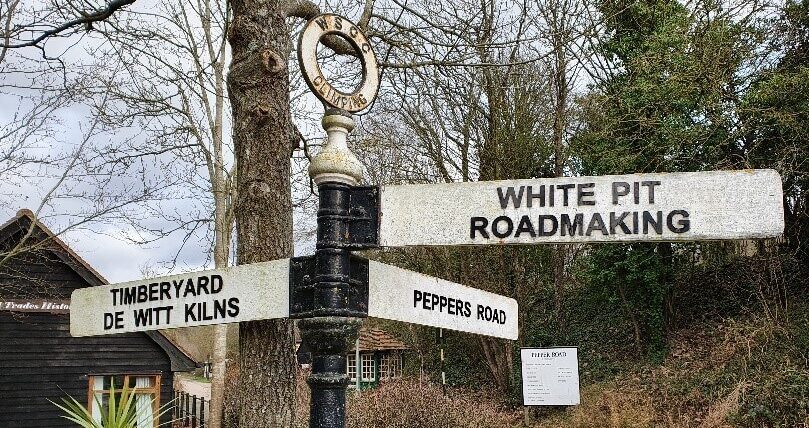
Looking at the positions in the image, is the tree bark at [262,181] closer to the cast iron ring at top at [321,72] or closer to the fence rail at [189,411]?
the cast iron ring at top at [321,72]

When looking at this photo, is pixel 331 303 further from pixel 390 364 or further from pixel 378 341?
pixel 390 364

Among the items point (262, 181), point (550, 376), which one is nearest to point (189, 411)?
point (550, 376)

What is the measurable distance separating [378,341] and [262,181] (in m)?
21.8

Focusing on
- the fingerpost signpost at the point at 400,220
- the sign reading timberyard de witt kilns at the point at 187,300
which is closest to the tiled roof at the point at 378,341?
the sign reading timberyard de witt kilns at the point at 187,300

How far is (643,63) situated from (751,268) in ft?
16.2

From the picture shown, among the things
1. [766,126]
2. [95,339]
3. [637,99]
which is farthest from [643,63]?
[95,339]

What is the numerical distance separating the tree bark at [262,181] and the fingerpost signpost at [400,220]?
1.00 metres

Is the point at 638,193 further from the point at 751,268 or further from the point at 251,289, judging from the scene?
the point at 751,268

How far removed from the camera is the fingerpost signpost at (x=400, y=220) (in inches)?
85.2

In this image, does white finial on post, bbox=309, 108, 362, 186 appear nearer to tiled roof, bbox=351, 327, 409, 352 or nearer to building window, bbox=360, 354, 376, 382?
tiled roof, bbox=351, 327, 409, 352

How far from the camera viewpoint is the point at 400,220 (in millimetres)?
2332

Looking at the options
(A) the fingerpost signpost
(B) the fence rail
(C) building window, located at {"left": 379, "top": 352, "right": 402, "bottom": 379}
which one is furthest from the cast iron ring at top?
(C) building window, located at {"left": 379, "top": 352, "right": 402, "bottom": 379}

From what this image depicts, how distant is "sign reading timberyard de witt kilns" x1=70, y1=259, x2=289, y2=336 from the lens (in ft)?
8.09

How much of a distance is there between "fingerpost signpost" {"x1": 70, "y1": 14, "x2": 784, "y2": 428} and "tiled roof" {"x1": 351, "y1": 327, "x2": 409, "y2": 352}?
22.0 metres
